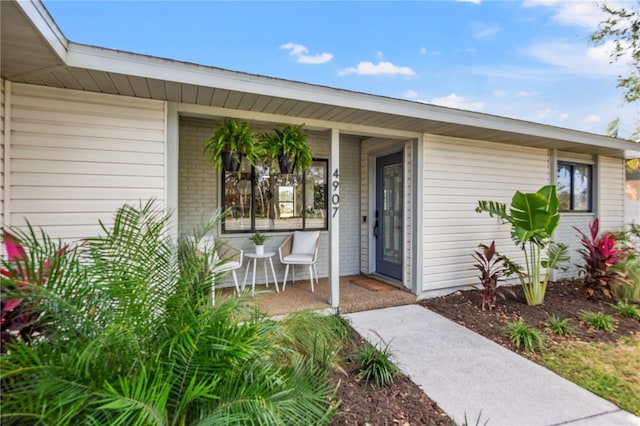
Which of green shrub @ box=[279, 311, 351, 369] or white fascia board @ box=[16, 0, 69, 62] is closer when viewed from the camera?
white fascia board @ box=[16, 0, 69, 62]

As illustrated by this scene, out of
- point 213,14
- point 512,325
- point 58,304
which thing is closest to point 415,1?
point 213,14

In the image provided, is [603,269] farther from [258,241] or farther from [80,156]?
[80,156]

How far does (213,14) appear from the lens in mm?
4875

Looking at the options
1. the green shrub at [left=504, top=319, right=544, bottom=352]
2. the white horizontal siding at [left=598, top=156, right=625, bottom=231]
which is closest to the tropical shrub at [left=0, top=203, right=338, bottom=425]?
the green shrub at [left=504, top=319, right=544, bottom=352]

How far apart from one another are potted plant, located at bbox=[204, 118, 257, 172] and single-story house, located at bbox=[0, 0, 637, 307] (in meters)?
0.19

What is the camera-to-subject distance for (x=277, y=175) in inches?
211

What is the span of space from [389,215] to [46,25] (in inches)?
186

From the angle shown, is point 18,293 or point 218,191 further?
point 218,191

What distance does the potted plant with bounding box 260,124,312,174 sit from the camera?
11.6 feet

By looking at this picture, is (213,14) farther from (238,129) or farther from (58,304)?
(58,304)

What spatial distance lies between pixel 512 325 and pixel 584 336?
85cm

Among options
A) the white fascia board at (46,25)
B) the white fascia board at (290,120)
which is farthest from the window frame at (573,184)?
the white fascia board at (46,25)

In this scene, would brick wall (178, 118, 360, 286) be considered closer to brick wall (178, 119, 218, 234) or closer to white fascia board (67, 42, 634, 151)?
brick wall (178, 119, 218, 234)

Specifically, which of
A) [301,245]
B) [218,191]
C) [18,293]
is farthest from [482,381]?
[218,191]
